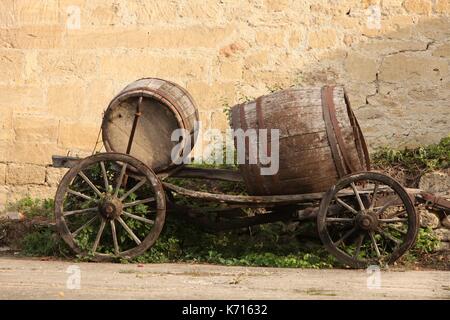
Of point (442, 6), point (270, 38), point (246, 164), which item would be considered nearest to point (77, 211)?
point (246, 164)

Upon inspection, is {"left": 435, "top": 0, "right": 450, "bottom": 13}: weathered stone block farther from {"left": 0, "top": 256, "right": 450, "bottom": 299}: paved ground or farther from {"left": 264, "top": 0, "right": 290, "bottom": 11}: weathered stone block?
{"left": 0, "top": 256, "right": 450, "bottom": 299}: paved ground

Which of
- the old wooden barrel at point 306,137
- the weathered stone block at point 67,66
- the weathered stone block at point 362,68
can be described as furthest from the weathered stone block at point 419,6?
the weathered stone block at point 67,66

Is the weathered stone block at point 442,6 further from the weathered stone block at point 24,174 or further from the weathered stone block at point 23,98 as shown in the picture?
the weathered stone block at point 24,174

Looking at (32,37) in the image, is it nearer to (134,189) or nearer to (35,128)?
(35,128)

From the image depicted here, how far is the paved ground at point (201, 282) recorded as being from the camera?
5.12 m

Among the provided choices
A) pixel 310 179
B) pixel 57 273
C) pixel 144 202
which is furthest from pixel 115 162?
pixel 310 179

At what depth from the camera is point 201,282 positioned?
5723 millimetres

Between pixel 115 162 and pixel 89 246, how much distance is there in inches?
28.8

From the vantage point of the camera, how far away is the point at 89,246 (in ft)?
22.4

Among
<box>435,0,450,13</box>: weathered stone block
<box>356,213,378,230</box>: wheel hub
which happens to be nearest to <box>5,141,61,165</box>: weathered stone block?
<box>356,213,378,230</box>: wheel hub

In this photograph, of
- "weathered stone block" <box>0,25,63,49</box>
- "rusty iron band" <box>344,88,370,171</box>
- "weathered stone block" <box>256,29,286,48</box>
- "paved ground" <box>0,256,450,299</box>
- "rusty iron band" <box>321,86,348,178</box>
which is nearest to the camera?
"paved ground" <box>0,256,450,299</box>

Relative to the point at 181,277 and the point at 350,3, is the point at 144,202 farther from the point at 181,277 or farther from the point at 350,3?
the point at 350,3

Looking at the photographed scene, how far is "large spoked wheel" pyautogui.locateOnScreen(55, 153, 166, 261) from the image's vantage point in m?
6.75
